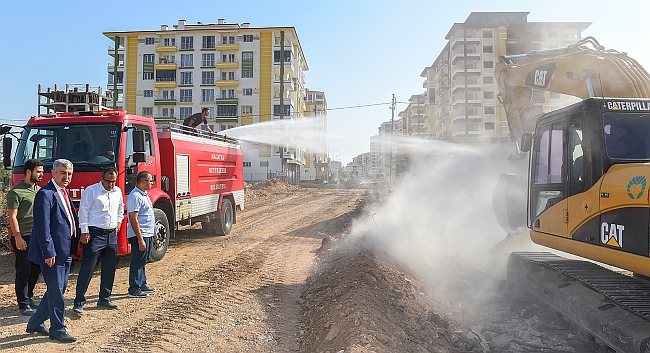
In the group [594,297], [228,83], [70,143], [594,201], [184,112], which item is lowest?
[594,297]

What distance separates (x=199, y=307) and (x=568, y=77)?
281 inches

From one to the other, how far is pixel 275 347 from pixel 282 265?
4193 mm

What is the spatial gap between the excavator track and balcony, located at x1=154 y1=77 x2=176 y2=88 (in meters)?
59.7

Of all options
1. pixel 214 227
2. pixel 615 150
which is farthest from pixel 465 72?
pixel 615 150

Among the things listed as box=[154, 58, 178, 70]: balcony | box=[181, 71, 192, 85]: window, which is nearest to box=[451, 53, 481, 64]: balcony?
box=[181, 71, 192, 85]: window

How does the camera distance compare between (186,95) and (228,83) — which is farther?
(186,95)

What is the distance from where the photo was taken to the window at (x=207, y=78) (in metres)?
59.8

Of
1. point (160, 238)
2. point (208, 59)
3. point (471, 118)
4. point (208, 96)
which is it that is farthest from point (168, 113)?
point (160, 238)

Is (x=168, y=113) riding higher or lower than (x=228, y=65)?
lower

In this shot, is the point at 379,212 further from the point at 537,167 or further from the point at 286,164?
the point at 286,164

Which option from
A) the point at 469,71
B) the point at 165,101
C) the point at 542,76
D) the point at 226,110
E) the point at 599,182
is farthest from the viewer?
the point at 469,71

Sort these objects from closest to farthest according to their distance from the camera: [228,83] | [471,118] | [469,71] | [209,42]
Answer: [228,83] → [209,42] → [469,71] → [471,118]

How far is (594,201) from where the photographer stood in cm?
498

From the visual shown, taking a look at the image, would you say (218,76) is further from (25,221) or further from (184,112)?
(25,221)
